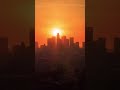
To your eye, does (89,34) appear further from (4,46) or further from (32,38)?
(4,46)

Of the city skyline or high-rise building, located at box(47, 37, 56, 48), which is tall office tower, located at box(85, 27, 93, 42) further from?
high-rise building, located at box(47, 37, 56, 48)

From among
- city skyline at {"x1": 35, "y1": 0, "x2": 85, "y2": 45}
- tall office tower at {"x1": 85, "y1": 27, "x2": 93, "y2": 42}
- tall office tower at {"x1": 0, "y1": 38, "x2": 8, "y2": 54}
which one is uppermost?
city skyline at {"x1": 35, "y1": 0, "x2": 85, "y2": 45}

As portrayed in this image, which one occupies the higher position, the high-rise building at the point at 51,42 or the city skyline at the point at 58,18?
the city skyline at the point at 58,18

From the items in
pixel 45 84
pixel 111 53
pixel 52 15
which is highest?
pixel 52 15

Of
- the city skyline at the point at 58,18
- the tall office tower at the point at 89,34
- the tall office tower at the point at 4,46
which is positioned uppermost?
the city skyline at the point at 58,18

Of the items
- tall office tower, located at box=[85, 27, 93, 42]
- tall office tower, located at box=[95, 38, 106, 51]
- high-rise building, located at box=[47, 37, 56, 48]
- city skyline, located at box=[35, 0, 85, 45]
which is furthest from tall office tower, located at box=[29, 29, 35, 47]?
tall office tower, located at box=[95, 38, 106, 51]

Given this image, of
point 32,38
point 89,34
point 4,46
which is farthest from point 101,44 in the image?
point 4,46

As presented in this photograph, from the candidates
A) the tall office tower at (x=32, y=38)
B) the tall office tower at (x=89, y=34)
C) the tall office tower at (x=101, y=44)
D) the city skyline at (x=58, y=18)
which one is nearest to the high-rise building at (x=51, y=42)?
the city skyline at (x=58, y=18)

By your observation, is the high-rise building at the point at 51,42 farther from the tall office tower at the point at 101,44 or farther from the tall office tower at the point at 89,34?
the tall office tower at the point at 101,44

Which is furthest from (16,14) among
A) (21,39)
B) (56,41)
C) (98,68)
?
(98,68)

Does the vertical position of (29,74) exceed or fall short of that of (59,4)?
it falls short

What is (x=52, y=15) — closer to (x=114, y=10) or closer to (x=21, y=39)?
(x=21, y=39)
